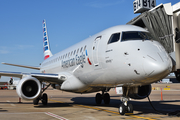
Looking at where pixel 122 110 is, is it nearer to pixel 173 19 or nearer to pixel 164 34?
pixel 164 34

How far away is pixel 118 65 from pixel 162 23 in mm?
2977

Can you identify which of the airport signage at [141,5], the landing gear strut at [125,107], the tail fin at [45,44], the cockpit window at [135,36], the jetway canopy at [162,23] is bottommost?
the landing gear strut at [125,107]

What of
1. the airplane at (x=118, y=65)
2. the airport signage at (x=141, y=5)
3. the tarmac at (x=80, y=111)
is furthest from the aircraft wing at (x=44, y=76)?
the airport signage at (x=141, y=5)

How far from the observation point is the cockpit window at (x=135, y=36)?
7.79 m

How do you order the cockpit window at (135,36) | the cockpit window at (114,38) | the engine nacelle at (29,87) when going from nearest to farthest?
the cockpit window at (135,36), the cockpit window at (114,38), the engine nacelle at (29,87)

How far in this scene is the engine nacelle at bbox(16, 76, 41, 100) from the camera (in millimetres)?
10781

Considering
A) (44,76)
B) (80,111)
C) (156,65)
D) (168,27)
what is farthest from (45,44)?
(156,65)

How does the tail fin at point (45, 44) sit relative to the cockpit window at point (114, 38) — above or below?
above

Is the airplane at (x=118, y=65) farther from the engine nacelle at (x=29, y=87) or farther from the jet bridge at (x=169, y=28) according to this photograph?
the jet bridge at (x=169, y=28)

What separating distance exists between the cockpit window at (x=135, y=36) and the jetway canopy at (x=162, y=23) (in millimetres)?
630

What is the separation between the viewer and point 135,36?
7855 mm

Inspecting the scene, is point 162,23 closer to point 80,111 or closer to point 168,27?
point 168,27

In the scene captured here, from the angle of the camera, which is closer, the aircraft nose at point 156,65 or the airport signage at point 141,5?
the aircraft nose at point 156,65

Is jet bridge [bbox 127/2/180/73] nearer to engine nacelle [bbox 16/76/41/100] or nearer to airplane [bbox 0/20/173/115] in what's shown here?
airplane [bbox 0/20/173/115]
